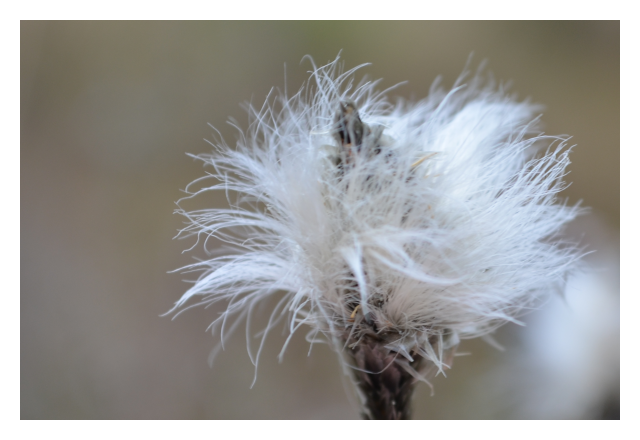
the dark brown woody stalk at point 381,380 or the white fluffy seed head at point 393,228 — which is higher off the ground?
the white fluffy seed head at point 393,228

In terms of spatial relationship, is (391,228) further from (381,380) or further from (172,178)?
(172,178)

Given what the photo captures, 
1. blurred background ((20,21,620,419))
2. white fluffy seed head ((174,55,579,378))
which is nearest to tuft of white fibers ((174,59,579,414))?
white fluffy seed head ((174,55,579,378))

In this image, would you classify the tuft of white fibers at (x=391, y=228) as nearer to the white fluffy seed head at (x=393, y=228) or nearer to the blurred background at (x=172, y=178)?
the white fluffy seed head at (x=393, y=228)

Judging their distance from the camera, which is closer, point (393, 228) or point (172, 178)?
point (393, 228)

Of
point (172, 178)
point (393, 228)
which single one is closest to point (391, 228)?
point (393, 228)

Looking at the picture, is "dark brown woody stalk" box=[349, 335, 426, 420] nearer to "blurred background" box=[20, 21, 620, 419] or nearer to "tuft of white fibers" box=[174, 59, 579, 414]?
"tuft of white fibers" box=[174, 59, 579, 414]

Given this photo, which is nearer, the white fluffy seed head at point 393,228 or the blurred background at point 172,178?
the white fluffy seed head at point 393,228

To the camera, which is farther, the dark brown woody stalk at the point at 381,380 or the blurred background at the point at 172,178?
the blurred background at the point at 172,178

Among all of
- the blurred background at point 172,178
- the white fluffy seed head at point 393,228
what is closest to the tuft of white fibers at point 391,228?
the white fluffy seed head at point 393,228

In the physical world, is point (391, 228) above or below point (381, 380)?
above
